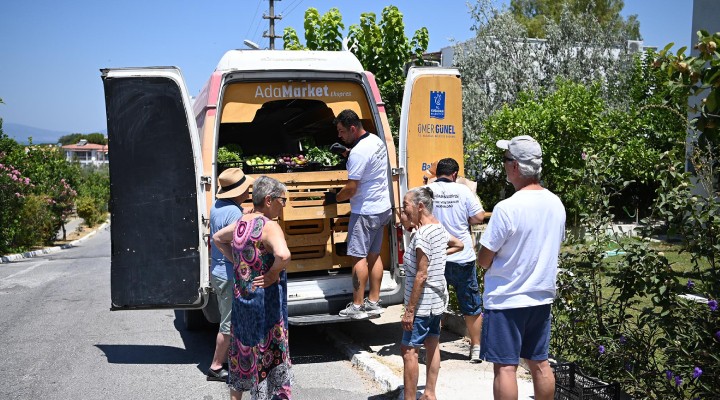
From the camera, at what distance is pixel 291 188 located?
752 cm

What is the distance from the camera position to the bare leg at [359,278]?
22.6 ft

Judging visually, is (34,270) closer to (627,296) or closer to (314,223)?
(314,223)

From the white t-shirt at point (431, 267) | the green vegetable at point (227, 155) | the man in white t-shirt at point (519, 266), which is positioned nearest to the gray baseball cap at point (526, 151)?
the man in white t-shirt at point (519, 266)

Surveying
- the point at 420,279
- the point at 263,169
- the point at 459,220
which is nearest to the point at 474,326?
the point at 459,220

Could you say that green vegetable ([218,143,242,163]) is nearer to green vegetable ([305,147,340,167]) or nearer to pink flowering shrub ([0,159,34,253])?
green vegetable ([305,147,340,167])

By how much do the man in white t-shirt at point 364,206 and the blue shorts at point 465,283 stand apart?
0.87 m

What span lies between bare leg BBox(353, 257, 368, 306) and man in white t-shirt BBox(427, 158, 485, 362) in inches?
34.1

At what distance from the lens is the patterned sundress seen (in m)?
4.82

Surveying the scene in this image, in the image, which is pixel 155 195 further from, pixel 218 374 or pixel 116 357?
pixel 116 357

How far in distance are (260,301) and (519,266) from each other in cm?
176

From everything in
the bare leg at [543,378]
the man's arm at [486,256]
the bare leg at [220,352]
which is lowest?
the bare leg at [220,352]

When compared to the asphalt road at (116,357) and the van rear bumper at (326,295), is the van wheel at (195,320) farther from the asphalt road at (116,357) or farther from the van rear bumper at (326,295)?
the van rear bumper at (326,295)

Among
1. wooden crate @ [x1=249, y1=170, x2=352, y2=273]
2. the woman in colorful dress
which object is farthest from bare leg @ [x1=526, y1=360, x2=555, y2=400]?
wooden crate @ [x1=249, y1=170, x2=352, y2=273]

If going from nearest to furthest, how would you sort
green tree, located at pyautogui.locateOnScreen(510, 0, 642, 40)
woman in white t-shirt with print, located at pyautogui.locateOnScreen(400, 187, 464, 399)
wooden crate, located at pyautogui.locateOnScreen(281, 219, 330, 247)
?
woman in white t-shirt with print, located at pyautogui.locateOnScreen(400, 187, 464, 399) < wooden crate, located at pyautogui.locateOnScreen(281, 219, 330, 247) < green tree, located at pyautogui.locateOnScreen(510, 0, 642, 40)
